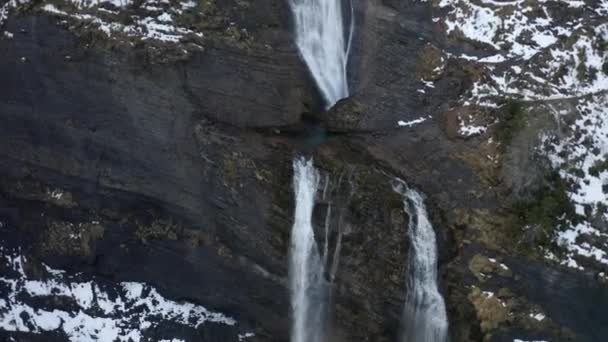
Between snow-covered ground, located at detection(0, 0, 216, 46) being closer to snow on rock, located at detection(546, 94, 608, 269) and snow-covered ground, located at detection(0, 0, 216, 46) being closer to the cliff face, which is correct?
the cliff face

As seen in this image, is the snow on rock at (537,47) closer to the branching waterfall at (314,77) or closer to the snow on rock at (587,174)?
the snow on rock at (587,174)

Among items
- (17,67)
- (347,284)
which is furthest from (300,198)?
(17,67)

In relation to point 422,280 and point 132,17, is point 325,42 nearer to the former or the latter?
point 132,17

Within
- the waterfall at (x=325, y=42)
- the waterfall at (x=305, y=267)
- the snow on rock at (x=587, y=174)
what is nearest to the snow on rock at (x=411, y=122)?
the waterfall at (x=325, y=42)

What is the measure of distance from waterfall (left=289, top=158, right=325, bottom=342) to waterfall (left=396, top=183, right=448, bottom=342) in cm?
196

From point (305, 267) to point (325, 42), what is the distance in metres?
4.83

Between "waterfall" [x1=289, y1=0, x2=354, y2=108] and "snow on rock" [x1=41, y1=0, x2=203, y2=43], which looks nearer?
"waterfall" [x1=289, y1=0, x2=354, y2=108]

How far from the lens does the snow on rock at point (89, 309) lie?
17781 mm

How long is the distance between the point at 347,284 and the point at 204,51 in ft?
18.9

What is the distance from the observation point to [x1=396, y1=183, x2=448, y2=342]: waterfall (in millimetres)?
13602

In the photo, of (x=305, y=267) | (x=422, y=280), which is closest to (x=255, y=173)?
(x=305, y=267)

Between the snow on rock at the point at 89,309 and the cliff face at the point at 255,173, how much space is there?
0.15 feet

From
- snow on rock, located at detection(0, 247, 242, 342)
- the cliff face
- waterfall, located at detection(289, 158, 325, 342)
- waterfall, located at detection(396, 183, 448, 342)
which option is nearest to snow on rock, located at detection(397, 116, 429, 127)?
the cliff face

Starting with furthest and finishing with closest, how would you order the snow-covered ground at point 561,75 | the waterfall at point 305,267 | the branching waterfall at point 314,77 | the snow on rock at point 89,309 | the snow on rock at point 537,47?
the snow on rock at point 89,309
the branching waterfall at point 314,77
the waterfall at point 305,267
the snow on rock at point 537,47
the snow-covered ground at point 561,75
